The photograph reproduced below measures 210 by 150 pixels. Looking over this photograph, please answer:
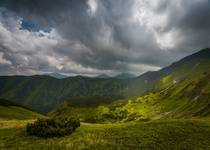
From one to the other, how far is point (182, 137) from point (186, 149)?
4407mm

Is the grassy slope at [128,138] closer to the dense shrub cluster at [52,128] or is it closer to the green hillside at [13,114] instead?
the dense shrub cluster at [52,128]

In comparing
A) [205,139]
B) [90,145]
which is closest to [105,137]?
[90,145]

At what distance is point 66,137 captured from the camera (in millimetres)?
34375

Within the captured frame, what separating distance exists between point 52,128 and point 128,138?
11359 mm

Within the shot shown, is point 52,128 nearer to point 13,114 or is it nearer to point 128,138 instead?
point 128,138

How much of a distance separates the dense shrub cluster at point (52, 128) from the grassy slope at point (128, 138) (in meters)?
1.18

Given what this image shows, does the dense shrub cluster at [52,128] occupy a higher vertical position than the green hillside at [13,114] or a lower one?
lower

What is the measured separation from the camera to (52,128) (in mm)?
35312

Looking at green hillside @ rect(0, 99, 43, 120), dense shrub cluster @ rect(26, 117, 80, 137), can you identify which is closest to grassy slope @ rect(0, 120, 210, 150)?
dense shrub cluster @ rect(26, 117, 80, 137)

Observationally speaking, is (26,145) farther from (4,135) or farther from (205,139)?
(205,139)

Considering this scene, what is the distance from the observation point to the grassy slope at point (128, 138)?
102ft

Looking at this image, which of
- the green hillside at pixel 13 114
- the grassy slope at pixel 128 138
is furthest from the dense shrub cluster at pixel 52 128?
the green hillside at pixel 13 114

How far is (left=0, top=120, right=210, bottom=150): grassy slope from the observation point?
3095 centimetres

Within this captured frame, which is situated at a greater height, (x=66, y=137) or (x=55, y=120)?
(x=55, y=120)
